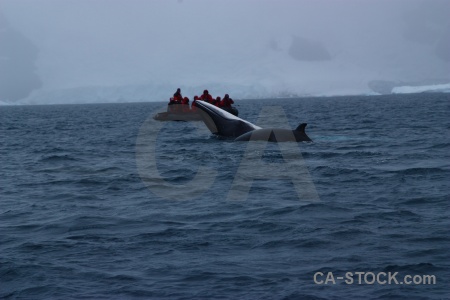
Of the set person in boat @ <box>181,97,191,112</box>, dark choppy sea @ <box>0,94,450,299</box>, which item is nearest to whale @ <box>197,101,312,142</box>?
dark choppy sea @ <box>0,94,450,299</box>

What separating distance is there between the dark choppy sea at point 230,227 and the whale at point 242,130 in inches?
128

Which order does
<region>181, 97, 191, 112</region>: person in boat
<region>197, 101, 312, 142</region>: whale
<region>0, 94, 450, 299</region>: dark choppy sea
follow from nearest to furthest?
<region>0, 94, 450, 299</region>: dark choppy sea < <region>197, 101, 312, 142</region>: whale < <region>181, 97, 191, 112</region>: person in boat

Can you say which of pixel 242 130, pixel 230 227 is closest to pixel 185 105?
pixel 242 130

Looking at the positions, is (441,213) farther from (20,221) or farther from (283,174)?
(20,221)

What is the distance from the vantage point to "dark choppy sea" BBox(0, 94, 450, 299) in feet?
26.6

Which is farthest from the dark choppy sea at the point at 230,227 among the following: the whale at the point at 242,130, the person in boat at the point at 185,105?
the person in boat at the point at 185,105

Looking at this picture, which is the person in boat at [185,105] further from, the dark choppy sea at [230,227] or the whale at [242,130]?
the dark choppy sea at [230,227]

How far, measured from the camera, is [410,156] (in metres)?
19.9

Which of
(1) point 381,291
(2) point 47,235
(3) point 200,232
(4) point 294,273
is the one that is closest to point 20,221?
(2) point 47,235

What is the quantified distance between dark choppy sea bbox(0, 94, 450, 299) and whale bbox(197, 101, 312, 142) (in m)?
3.25

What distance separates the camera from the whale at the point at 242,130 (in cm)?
2395

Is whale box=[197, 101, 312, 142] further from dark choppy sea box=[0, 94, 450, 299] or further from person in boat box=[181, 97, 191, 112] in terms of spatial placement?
person in boat box=[181, 97, 191, 112]

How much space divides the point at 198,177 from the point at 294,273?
29.0 feet

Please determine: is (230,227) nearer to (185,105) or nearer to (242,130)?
(242,130)
